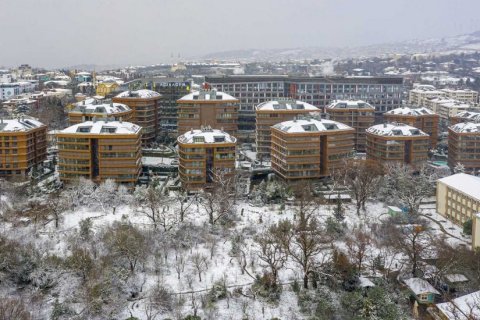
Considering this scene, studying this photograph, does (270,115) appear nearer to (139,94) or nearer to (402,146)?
(402,146)

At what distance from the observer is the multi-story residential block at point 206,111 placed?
220 ft

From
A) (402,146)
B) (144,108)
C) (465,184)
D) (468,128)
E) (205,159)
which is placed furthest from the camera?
(144,108)

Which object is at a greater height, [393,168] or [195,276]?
[393,168]

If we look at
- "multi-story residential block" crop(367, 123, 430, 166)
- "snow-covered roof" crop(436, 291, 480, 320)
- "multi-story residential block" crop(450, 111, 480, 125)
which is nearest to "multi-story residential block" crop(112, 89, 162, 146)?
"multi-story residential block" crop(367, 123, 430, 166)

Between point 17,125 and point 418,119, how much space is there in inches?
1862

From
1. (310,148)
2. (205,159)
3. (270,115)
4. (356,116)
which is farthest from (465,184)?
(356,116)

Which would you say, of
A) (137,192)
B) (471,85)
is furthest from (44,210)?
(471,85)

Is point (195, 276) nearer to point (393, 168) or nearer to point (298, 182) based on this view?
point (298, 182)

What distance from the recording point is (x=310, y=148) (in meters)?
51.0

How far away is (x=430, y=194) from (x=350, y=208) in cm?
918

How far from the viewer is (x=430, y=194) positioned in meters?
48.8

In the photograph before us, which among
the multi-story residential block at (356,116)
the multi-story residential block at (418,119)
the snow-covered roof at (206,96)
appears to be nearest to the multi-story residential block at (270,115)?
the multi-story residential block at (356,116)

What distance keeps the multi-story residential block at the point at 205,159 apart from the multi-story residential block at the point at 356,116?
75.3ft

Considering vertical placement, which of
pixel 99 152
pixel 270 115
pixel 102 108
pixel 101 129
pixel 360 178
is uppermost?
pixel 102 108
